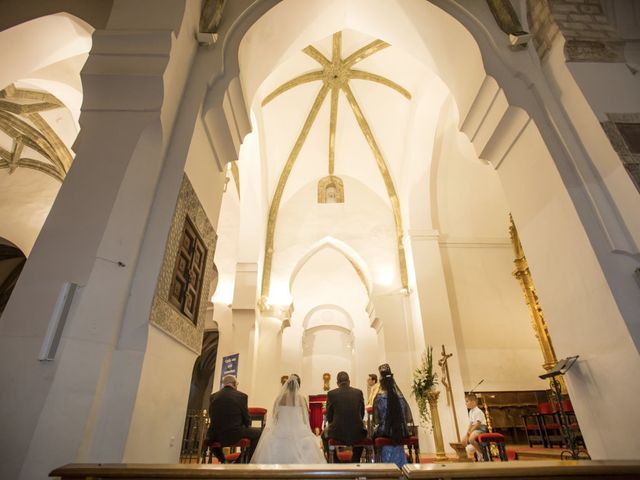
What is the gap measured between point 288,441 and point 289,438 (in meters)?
0.03

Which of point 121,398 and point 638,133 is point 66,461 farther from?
point 638,133

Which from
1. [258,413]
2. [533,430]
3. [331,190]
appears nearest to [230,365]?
[258,413]

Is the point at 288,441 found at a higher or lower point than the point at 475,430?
lower

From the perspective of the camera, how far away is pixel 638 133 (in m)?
3.39

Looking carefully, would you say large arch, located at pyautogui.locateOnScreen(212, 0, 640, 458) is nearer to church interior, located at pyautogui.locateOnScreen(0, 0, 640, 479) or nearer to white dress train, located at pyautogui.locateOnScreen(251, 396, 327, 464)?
church interior, located at pyautogui.locateOnScreen(0, 0, 640, 479)

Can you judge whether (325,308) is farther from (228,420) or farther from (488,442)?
(228,420)

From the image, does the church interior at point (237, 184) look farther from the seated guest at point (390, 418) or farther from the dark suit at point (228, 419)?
the seated guest at point (390, 418)

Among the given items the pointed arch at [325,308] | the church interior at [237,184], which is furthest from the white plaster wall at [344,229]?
the pointed arch at [325,308]

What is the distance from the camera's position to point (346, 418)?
4145mm

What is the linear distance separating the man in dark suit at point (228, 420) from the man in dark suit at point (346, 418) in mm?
898

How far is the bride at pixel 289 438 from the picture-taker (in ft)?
11.6

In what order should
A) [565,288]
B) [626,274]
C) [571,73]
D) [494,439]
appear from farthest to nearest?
[494,439], [571,73], [565,288], [626,274]

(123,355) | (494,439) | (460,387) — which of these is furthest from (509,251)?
(123,355)

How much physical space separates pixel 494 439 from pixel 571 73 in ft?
14.5
